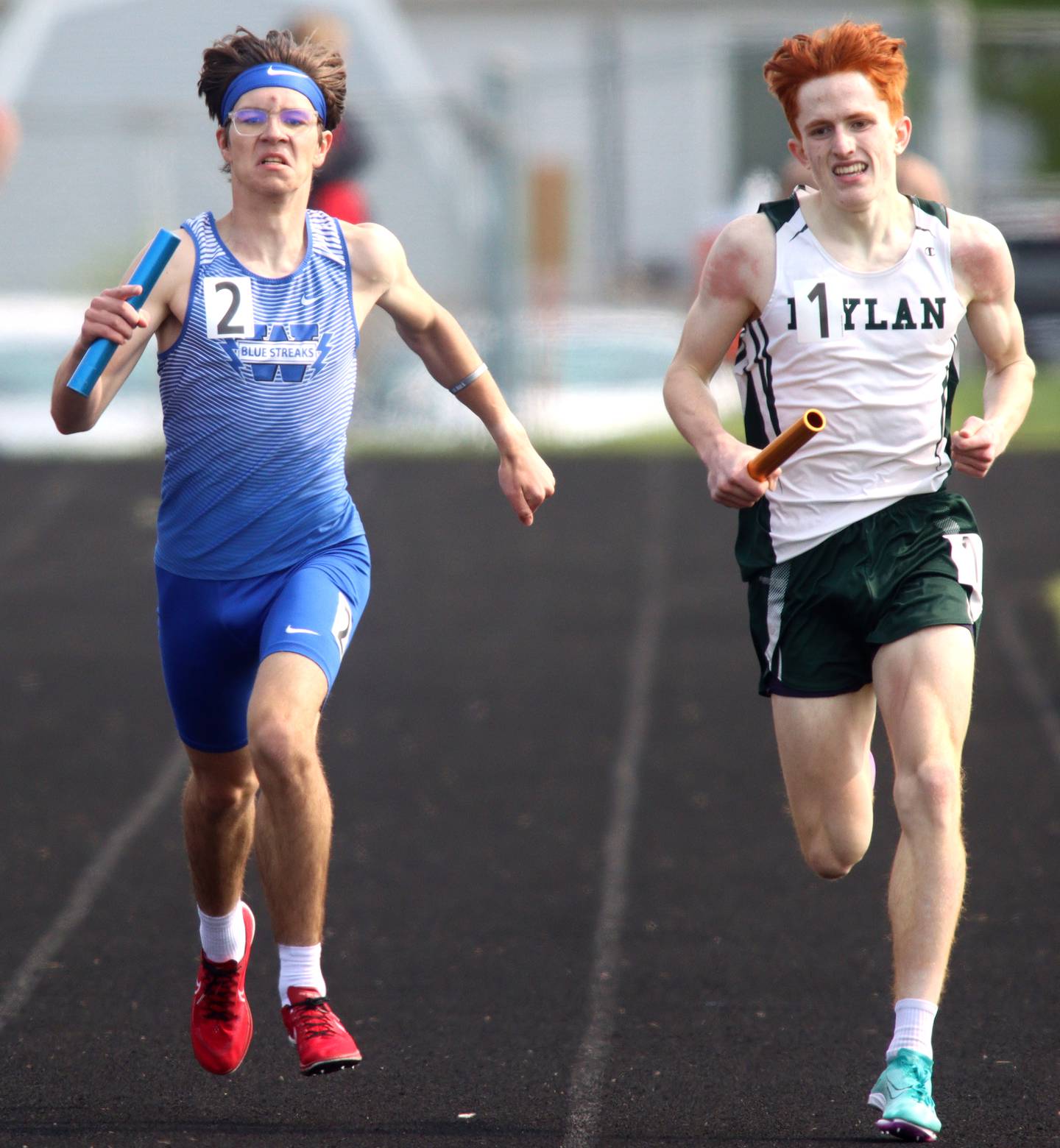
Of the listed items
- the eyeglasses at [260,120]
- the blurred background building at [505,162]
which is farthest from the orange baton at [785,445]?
the blurred background building at [505,162]

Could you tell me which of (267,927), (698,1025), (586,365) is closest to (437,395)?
(586,365)

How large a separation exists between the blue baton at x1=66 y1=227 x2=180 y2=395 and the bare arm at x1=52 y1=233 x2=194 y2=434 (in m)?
0.02

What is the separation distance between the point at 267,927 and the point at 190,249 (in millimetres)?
2312

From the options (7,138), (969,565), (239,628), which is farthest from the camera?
(7,138)

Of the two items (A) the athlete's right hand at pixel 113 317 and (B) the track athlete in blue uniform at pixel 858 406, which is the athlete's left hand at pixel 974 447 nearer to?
(B) the track athlete in blue uniform at pixel 858 406

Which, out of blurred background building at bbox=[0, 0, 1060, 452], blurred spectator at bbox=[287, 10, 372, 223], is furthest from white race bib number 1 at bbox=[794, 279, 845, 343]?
blurred spectator at bbox=[287, 10, 372, 223]

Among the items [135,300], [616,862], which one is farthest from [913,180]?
[135,300]

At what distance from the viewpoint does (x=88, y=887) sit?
615cm

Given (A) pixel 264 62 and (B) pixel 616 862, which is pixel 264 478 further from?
(B) pixel 616 862

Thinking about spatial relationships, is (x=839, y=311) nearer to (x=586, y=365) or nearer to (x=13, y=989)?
(x=13, y=989)

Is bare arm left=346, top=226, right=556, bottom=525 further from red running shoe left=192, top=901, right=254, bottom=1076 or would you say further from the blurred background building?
the blurred background building

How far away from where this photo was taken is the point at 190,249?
429cm

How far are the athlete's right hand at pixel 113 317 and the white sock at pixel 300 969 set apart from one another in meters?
1.35

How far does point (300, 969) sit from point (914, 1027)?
4.24ft
